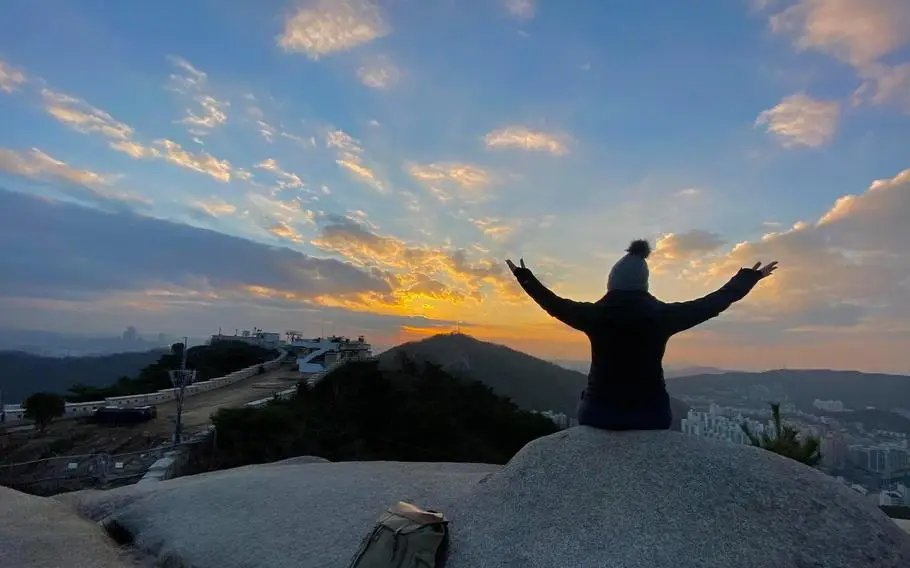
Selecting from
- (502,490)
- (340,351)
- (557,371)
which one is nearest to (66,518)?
(502,490)

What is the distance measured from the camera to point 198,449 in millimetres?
16422

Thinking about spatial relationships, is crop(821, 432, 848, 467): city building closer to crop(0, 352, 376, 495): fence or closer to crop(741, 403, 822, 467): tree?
crop(741, 403, 822, 467): tree

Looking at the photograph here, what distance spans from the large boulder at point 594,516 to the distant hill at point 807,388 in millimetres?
39240

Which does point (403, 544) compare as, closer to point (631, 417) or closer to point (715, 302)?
point (631, 417)

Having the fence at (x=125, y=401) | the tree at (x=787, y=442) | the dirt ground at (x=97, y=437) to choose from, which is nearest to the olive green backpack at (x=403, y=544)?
the tree at (x=787, y=442)

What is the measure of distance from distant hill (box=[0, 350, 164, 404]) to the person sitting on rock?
4997cm

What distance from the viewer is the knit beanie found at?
7.70 m

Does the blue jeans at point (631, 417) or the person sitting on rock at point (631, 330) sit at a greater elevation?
the person sitting on rock at point (631, 330)

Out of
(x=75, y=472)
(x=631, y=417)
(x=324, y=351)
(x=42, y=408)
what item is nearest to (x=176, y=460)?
(x=75, y=472)

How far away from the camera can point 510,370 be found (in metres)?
73.8

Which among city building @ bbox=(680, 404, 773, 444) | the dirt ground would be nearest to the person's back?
city building @ bbox=(680, 404, 773, 444)

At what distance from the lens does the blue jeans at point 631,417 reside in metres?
7.48

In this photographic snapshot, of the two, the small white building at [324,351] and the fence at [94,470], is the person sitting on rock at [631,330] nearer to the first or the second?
the fence at [94,470]

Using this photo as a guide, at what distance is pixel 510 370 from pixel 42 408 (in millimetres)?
57749
